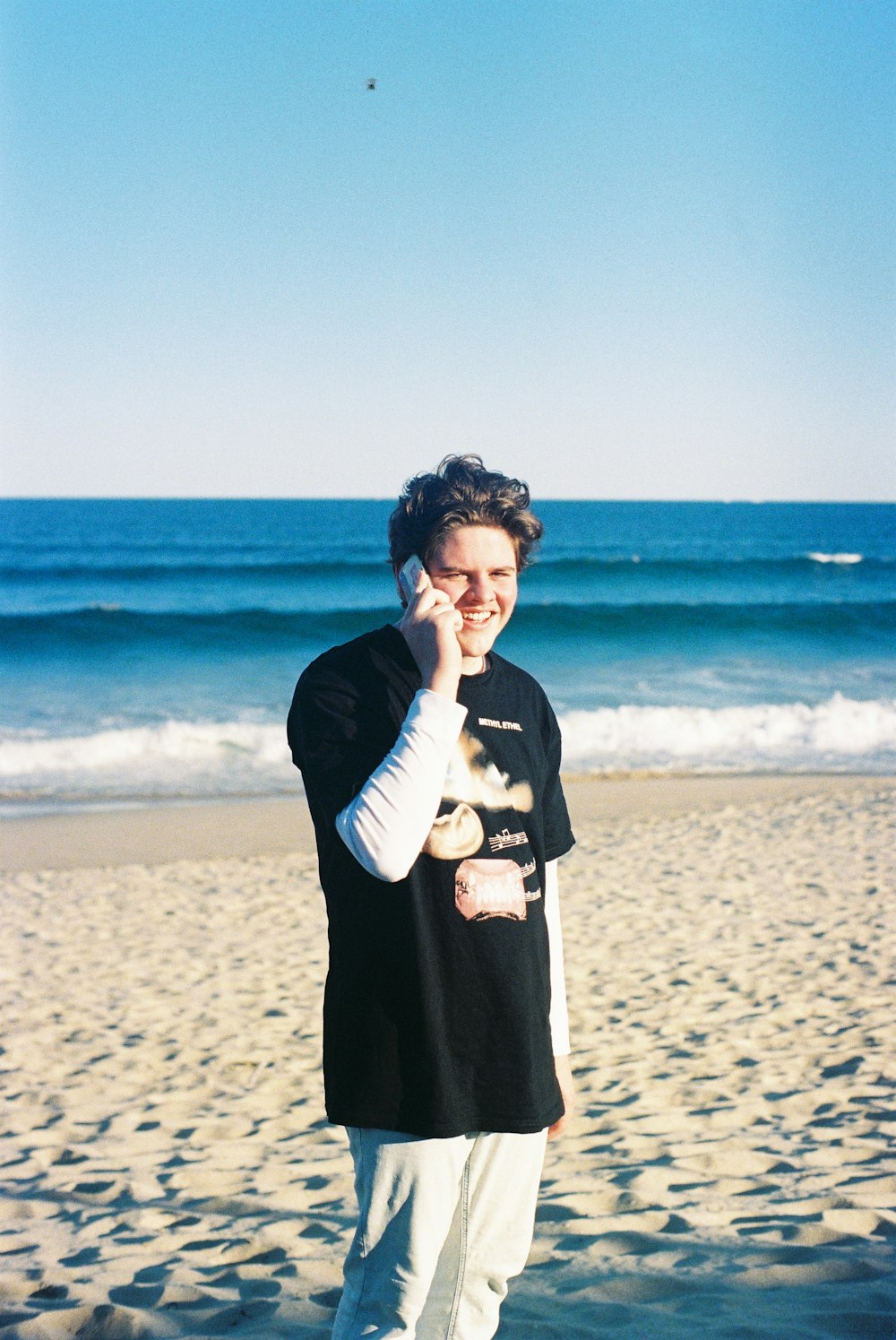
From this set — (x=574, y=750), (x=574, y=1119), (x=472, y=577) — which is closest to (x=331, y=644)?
(x=574, y=750)

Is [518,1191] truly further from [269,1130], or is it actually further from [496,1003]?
[269,1130]

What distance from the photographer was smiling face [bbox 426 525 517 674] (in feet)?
6.24

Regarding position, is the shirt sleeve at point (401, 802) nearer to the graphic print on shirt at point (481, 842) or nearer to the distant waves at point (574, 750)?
the graphic print on shirt at point (481, 842)

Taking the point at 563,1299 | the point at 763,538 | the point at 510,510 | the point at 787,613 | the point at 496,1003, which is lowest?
the point at 563,1299

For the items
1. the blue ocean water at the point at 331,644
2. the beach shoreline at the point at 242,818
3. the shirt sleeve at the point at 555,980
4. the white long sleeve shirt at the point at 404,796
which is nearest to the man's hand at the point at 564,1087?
the shirt sleeve at the point at 555,980

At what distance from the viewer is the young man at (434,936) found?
1729 mm

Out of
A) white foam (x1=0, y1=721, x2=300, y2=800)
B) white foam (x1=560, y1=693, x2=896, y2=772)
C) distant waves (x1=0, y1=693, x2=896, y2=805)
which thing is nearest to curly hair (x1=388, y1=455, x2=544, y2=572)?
distant waves (x1=0, y1=693, x2=896, y2=805)

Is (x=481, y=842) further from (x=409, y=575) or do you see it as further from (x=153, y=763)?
(x=153, y=763)

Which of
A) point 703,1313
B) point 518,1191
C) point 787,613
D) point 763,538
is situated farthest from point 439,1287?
point 763,538

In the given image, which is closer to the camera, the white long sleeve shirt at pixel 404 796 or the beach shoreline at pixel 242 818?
the white long sleeve shirt at pixel 404 796

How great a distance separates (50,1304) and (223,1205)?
28.3 inches

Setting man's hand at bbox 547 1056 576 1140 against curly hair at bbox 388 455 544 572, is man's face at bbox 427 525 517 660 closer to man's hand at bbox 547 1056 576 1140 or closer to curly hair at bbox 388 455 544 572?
curly hair at bbox 388 455 544 572

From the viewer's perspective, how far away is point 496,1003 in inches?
71.1

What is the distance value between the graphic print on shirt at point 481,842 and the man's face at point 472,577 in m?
0.18
